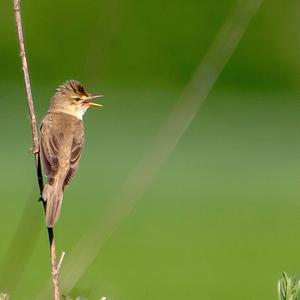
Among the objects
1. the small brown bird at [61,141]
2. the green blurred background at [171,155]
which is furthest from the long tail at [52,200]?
the green blurred background at [171,155]

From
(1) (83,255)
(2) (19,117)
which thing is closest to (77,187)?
(2) (19,117)

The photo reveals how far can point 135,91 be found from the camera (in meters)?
10.0

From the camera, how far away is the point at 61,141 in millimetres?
4133

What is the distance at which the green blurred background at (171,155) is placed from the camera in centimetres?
652

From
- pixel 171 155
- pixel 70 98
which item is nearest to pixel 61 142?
pixel 70 98

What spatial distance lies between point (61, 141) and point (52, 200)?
0.44 m

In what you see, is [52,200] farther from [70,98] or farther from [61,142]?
[70,98]

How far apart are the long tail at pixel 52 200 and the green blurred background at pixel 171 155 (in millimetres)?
549

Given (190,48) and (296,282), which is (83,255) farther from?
(190,48)

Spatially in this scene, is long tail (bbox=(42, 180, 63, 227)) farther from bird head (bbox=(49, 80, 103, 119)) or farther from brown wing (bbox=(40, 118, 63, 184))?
bird head (bbox=(49, 80, 103, 119))

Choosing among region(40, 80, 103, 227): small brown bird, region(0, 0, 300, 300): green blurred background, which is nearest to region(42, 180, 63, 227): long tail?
region(40, 80, 103, 227): small brown bird

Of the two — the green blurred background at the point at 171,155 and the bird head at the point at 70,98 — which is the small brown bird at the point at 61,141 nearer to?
the bird head at the point at 70,98

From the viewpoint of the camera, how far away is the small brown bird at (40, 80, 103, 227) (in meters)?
3.75

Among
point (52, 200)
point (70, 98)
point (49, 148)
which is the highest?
point (70, 98)
